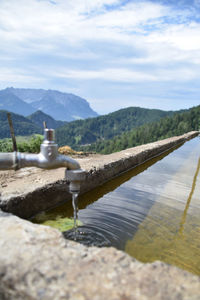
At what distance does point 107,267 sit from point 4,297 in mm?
621

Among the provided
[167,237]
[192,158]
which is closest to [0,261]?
[167,237]

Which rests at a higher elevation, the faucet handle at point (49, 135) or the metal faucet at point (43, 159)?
the faucet handle at point (49, 135)

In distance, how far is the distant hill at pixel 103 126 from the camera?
14538 centimetres

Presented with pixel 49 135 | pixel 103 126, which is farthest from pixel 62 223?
pixel 103 126

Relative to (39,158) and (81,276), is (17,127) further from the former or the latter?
(81,276)

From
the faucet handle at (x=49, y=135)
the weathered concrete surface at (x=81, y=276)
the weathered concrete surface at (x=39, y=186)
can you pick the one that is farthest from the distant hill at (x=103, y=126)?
the weathered concrete surface at (x=81, y=276)

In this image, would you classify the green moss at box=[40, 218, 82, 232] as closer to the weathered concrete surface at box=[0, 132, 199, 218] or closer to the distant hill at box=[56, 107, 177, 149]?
the weathered concrete surface at box=[0, 132, 199, 218]

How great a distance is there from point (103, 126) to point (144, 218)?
182 metres

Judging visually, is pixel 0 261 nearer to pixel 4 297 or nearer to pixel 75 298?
pixel 4 297

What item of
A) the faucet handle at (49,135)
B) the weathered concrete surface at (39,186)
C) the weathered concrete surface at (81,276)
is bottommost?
the weathered concrete surface at (39,186)

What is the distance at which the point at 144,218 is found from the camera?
3.27m

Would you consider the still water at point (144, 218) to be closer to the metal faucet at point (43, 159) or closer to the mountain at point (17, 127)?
the metal faucet at point (43, 159)

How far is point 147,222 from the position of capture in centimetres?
316

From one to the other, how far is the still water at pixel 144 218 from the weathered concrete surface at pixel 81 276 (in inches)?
36.2
